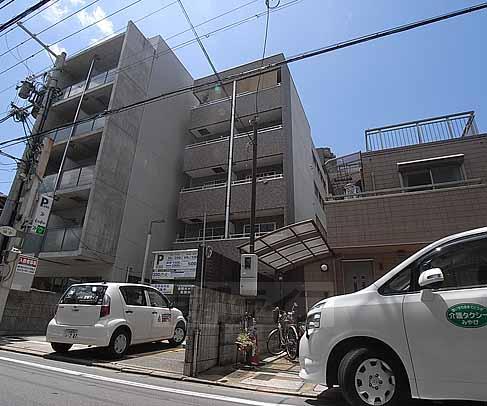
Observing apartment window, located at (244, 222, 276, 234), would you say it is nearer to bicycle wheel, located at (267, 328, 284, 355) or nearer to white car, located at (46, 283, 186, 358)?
bicycle wheel, located at (267, 328, 284, 355)

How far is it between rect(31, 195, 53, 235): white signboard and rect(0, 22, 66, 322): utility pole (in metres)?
0.45

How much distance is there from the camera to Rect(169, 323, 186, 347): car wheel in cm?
836

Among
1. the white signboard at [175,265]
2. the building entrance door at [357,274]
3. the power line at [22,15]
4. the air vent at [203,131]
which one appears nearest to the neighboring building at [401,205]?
the building entrance door at [357,274]

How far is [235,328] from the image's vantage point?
6730 millimetres

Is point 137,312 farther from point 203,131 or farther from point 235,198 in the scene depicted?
point 203,131

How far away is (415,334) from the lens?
10.4 ft

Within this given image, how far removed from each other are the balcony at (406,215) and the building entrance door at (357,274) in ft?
5.66

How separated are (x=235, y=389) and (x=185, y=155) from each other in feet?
55.9

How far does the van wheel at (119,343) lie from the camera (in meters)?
6.27

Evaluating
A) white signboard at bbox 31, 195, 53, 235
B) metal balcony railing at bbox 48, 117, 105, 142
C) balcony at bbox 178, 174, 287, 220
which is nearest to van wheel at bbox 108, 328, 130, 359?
white signboard at bbox 31, 195, 53, 235

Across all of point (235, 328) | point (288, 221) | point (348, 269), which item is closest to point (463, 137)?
point (348, 269)

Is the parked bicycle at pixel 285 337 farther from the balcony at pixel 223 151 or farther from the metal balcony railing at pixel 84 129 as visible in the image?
the metal balcony railing at pixel 84 129

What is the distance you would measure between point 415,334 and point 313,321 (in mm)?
1162

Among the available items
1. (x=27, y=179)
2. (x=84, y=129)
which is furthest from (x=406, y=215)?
(x=84, y=129)
